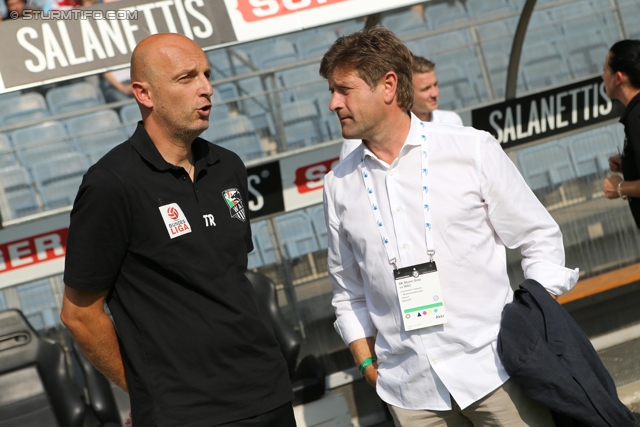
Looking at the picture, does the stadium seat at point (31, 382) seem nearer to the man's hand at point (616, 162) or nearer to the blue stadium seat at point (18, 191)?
the blue stadium seat at point (18, 191)

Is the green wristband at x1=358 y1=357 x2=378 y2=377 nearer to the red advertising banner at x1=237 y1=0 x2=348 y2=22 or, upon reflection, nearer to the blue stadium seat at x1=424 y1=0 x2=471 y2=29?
the red advertising banner at x1=237 y1=0 x2=348 y2=22

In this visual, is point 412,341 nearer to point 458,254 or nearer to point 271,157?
point 458,254

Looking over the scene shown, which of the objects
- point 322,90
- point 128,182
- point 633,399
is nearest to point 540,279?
point 128,182

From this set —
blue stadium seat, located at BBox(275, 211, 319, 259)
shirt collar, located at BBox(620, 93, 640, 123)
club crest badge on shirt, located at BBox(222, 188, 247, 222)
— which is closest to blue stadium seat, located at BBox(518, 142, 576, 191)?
shirt collar, located at BBox(620, 93, 640, 123)

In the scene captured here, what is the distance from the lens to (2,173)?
14.9ft

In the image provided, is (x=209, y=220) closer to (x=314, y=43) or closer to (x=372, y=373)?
(x=372, y=373)

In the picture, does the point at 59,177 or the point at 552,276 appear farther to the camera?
the point at 59,177

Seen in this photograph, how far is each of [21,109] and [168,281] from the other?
300 centimetres

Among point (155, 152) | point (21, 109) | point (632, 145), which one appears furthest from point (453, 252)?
point (21, 109)

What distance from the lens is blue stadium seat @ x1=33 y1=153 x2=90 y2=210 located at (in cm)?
462

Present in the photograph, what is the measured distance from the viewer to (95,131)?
4.74m

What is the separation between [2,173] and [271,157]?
172 cm

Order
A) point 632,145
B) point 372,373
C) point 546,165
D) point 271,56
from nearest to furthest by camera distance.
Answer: point 372,373 < point 632,145 < point 271,56 < point 546,165

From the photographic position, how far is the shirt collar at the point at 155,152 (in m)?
2.30
